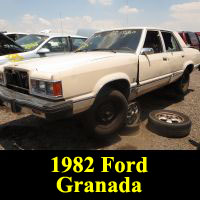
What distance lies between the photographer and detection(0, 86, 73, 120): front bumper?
2.46m

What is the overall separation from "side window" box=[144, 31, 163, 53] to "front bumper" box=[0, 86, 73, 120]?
2.22 metres

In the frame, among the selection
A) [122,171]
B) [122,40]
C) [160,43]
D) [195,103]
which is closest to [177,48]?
[160,43]

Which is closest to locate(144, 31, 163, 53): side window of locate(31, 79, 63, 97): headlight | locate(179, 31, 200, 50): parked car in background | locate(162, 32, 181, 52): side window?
locate(162, 32, 181, 52): side window

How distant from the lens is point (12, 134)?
11.9ft

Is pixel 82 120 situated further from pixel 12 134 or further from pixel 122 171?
pixel 12 134

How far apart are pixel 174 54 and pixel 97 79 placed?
2597mm

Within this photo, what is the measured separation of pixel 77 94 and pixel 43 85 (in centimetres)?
43

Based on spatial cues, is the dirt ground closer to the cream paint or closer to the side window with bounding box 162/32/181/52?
the cream paint

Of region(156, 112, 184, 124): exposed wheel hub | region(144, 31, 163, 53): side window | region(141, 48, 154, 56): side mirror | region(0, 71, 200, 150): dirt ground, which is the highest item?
region(144, 31, 163, 53): side window

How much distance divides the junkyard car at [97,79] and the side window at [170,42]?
12 centimetres

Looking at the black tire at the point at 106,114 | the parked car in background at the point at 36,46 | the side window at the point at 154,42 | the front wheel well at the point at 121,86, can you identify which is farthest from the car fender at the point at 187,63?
the parked car in background at the point at 36,46

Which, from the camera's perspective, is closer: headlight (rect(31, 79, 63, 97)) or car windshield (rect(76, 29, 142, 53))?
headlight (rect(31, 79, 63, 97))

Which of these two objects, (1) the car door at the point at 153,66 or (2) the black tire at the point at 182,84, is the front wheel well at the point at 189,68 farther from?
(1) the car door at the point at 153,66

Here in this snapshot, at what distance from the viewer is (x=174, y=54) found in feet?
15.4
